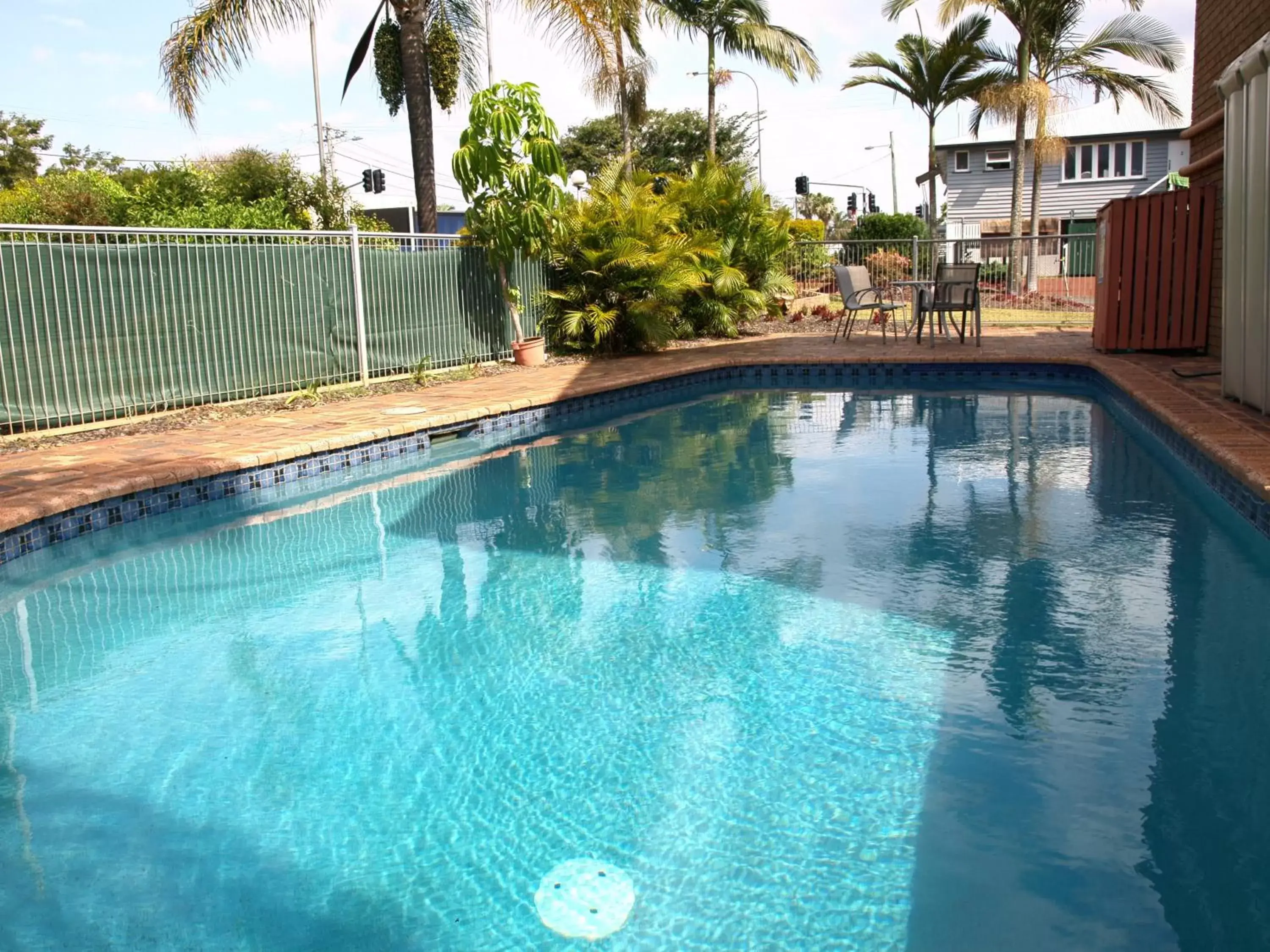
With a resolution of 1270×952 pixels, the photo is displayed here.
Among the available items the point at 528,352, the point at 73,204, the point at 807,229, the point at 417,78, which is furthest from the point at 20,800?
the point at 807,229

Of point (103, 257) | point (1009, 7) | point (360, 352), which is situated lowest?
point (360, 352)

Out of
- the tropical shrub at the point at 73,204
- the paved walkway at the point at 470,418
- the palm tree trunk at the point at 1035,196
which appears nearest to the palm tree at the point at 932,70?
the palm tree trunk at the point at 1035,196

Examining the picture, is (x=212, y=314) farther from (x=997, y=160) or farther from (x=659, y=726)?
(x=997, y=160)

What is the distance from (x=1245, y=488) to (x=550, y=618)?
12.2 ft

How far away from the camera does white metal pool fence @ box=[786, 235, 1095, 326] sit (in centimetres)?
1692

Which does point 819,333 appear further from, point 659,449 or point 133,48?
point 133,48

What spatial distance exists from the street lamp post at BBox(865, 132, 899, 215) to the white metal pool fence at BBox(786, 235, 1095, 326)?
32.3 m

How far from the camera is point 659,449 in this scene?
8.93 metres

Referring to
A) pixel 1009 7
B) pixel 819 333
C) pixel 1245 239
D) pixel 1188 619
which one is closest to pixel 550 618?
pixel 1188 619

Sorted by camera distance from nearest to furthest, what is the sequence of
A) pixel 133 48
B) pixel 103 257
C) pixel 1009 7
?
pixel 103 257 → pixel 1009 7 → pixel 133 48

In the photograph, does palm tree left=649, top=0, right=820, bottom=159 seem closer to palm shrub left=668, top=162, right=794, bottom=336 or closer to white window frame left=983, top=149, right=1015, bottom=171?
palm shrub left=668, top=162, right=794, bottom=336

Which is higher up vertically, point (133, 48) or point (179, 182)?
point (133, 48)

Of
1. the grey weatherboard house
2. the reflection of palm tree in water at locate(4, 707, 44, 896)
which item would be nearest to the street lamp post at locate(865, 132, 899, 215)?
the grey weatherboard house

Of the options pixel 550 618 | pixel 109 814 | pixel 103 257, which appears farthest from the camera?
pixel 103 257
